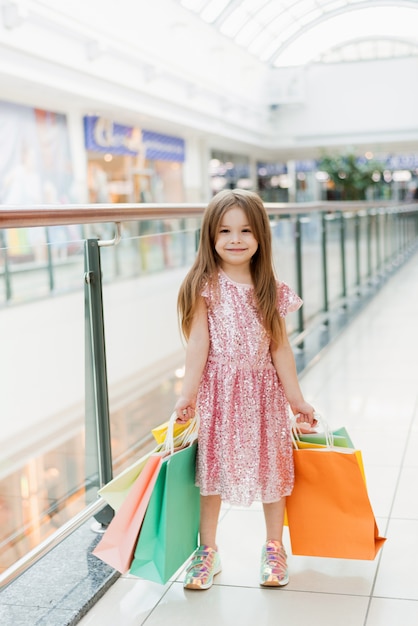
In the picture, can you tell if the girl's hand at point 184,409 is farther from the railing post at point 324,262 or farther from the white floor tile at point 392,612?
the railing post at point 324,262

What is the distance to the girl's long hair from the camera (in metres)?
2.17

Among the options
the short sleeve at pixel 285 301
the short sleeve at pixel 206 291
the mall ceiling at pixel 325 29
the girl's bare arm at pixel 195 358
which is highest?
the mall ceiling at pixel 325 29

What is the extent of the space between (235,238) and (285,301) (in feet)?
0.74

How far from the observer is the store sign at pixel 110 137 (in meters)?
16.7

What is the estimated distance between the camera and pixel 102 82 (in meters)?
14.8

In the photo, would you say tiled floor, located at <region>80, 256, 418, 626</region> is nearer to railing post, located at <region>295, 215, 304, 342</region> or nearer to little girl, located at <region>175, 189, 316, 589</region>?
little girl, located at <region>175, 189, 316, 589</region>

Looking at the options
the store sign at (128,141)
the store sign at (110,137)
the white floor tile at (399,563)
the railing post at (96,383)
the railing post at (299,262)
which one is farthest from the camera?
the store sign at (128,141)

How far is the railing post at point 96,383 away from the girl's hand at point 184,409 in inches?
18.0

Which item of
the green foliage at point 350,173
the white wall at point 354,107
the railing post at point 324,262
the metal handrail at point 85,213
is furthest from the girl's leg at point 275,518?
the white wall at point 354,107

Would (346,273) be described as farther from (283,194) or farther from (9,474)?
(283,194)

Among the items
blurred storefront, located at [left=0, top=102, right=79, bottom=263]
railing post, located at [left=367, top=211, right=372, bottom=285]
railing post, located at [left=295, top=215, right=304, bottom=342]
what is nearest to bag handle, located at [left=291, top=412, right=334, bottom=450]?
railing post, located at [left=295, top=215, right=304, bottom=342]

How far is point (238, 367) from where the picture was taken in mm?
2180

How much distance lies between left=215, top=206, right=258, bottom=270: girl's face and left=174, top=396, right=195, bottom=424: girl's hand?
0.39 m

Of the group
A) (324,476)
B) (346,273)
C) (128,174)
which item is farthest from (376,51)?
(324,476)
